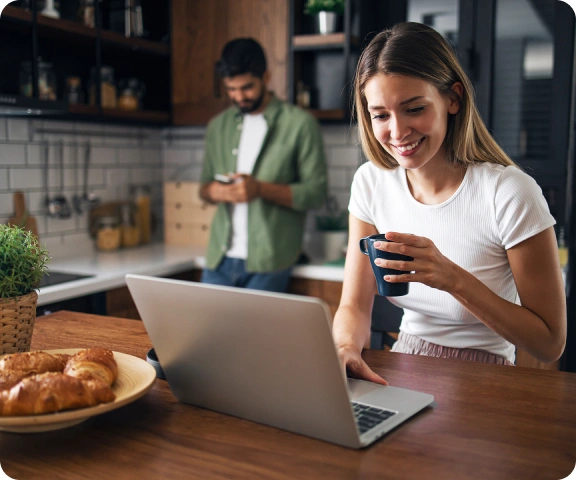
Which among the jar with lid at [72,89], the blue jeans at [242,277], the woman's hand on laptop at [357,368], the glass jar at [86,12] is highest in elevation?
the glass jar at [86,12]

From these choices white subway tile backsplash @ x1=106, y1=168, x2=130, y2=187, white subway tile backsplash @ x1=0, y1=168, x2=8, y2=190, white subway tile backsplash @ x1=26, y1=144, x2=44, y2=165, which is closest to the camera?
white subway tile backsplash @ x1=0, y1=168, x2=8, y2=190

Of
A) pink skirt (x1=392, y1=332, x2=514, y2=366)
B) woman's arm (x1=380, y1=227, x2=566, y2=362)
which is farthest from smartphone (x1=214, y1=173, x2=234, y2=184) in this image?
woman's arm (x1=380, y1=227, x2=566, y2=362)

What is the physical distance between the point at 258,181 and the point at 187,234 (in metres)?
0.89

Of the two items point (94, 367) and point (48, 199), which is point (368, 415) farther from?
point (48, 199)

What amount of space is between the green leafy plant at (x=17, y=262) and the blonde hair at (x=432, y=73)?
85 cm

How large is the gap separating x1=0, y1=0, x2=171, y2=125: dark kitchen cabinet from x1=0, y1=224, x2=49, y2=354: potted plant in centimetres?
166

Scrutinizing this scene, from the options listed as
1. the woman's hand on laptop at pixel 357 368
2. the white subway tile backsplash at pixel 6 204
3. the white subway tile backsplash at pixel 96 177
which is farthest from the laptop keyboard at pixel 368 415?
the white subway tile backsplash at pixel 96 177

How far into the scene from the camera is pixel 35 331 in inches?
65.2

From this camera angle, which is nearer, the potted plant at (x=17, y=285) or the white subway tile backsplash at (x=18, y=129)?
the potted plant at (x=17, y=285)

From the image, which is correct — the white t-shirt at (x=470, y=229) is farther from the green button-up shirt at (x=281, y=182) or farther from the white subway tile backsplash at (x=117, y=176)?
the white subway tile backsplash at (x=117, y=176)

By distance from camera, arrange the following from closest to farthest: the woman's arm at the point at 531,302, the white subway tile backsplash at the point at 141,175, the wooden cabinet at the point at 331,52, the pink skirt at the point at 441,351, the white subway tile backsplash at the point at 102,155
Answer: the woman's arm at the point at 531,302 → the pink skirt at the point at 441,351 → the wooden cabinet at the point at 331,52 → the white subway tile backsplash at the point at 102,155 → the white subway tile backsplash at the point at 141,175

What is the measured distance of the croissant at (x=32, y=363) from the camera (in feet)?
3.61

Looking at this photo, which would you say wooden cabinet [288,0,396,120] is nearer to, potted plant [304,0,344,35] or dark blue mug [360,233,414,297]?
potted plant [304,0,344,35]

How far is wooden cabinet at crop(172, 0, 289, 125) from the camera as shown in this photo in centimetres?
345
